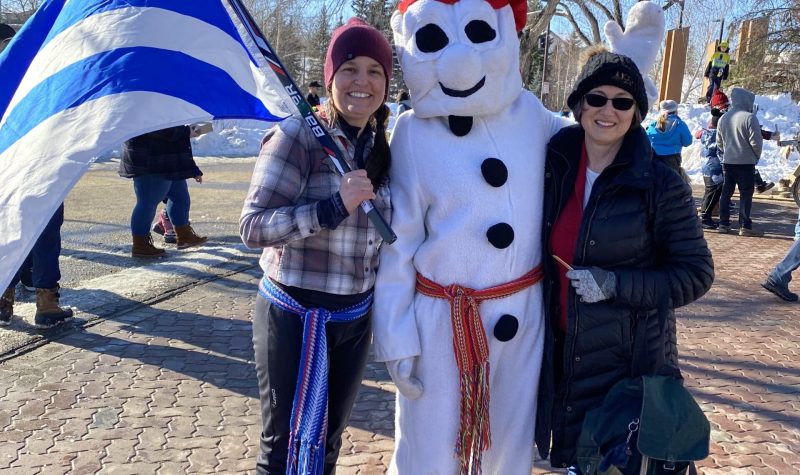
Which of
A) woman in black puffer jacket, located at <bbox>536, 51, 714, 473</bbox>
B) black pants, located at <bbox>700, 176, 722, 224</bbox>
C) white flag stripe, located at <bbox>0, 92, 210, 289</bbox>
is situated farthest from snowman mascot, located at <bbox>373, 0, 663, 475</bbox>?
black pants, located at <bbox>700, 176, 722, 224</bbox>

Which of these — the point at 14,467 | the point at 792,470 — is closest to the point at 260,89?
the point at 14,467

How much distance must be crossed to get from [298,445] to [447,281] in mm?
783

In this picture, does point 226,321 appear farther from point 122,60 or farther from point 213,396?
point 122,60

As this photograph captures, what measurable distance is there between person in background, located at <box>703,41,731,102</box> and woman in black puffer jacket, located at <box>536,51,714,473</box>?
66.0 ft

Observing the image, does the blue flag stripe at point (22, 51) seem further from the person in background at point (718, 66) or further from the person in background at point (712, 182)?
the person in background at point (718, 66)

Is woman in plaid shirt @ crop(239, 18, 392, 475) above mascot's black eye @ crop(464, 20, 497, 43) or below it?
below

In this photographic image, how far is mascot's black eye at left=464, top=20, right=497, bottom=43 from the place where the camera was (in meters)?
2.45

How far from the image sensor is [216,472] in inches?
130

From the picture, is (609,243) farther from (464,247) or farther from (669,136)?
(669,136)

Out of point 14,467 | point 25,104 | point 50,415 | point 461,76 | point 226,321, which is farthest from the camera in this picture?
point 226,321

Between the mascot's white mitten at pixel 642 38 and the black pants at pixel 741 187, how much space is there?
7.63 meters

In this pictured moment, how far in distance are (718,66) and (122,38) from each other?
2121 centimetres

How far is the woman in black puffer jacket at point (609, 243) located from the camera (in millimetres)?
2334

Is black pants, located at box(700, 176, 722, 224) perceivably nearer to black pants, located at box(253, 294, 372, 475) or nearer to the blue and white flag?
black pants, located at box(253, 294, 372, 475)
